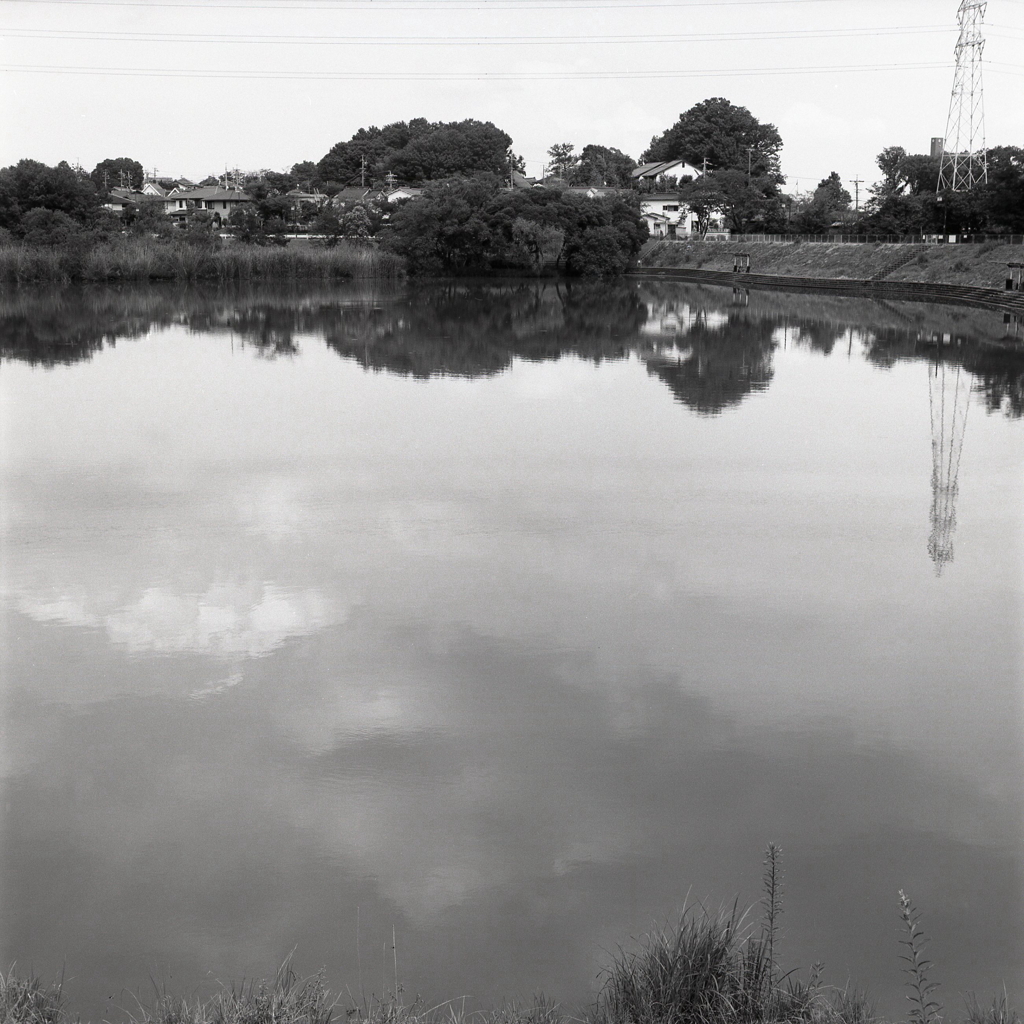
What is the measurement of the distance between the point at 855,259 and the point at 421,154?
48442mm

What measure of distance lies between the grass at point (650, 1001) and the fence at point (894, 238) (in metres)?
37.9

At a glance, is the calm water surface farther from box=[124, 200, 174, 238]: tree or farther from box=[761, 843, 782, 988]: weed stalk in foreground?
box=[124, 200, 174, 238]: tree

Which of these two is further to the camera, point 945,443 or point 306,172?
point 306,172

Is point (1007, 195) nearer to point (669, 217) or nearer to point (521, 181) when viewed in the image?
point (669, 217)

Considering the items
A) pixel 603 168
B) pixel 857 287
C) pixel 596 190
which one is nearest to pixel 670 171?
pixel 603 168

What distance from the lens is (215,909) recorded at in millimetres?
4617

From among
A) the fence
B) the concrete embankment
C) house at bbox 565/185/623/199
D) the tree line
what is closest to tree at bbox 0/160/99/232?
the tree line

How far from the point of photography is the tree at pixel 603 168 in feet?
275

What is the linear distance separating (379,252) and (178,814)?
46.6m

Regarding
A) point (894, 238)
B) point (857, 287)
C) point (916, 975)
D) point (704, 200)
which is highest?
point (704, 200)

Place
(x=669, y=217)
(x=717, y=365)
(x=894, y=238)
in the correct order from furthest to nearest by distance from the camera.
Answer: (x=669, y=217) → (x=894, y=238) → (x=717, y=365)

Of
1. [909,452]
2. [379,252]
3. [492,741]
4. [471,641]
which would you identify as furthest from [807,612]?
[379,252]

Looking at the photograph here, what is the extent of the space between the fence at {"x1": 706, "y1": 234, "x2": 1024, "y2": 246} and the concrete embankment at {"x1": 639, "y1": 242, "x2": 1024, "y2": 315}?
55cm

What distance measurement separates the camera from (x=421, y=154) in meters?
86.0
